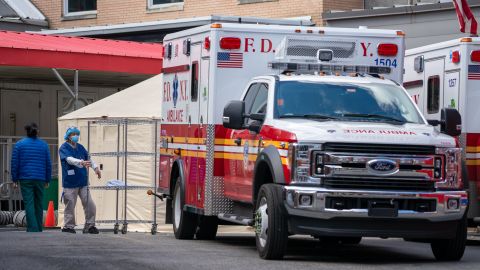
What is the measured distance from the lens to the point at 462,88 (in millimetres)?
16781

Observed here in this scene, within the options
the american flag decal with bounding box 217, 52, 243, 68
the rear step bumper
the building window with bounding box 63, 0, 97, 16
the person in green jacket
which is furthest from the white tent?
the building window with bounding box 63, 0, 97, 16

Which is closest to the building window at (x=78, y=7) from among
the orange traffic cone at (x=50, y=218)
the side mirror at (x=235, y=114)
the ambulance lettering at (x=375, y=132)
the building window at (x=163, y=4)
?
the building window at (x=163, y=4)

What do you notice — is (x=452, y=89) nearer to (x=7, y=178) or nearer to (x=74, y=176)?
(x=74, y=176)

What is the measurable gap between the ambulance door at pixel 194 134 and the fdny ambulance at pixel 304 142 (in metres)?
0.03

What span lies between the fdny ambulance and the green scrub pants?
3101 millimetres

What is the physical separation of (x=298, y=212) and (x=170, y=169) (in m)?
5.34

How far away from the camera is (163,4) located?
32.1m

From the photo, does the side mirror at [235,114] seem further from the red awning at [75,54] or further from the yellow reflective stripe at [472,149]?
the red awning at [75,54]

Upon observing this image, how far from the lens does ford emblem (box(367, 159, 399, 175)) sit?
41.8ft

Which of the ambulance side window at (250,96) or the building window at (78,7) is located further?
the building window at (78,7)

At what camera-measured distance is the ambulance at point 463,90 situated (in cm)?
1664

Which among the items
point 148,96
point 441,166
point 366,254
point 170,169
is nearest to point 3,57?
point 148,96

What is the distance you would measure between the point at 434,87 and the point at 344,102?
4.08m

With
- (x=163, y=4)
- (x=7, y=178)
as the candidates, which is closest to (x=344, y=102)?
(x=7, y=178)
